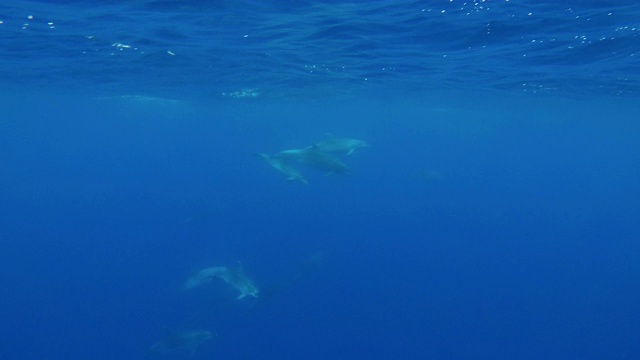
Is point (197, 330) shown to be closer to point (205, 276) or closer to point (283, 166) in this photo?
point (205, 276)

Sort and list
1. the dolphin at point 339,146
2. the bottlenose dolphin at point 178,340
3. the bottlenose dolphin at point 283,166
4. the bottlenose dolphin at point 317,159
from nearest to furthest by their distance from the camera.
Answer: the bottlenose dolphin at point 178,340, the bottlenose dolphin at point 317,159, the bottlenose dolphin at point 283,166, the dolphin at point 339,146

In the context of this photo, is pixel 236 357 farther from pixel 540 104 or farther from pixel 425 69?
pixel 540 104

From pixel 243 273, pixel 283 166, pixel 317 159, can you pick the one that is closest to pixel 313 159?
pixel 317 159

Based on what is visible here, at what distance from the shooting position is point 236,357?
62.6 feet

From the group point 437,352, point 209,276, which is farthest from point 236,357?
point 437,352

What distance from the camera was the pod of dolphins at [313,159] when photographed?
56.5ft

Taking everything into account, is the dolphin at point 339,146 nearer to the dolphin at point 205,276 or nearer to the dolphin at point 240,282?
the dolphin at point 240,282

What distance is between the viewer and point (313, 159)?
17547mm

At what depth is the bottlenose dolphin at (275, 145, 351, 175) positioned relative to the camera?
17.2m

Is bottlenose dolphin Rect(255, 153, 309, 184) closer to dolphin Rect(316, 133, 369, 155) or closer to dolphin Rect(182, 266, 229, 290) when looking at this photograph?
dolphin Rect(316, 133, 369, 155)

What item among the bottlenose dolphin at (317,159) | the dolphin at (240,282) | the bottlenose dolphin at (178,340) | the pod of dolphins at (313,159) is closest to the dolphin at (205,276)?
the dolphin at (240,282)

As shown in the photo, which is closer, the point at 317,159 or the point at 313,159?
the point at 317,159

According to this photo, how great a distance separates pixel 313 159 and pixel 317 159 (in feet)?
0.56

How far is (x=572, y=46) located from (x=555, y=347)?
1117 centimetres
